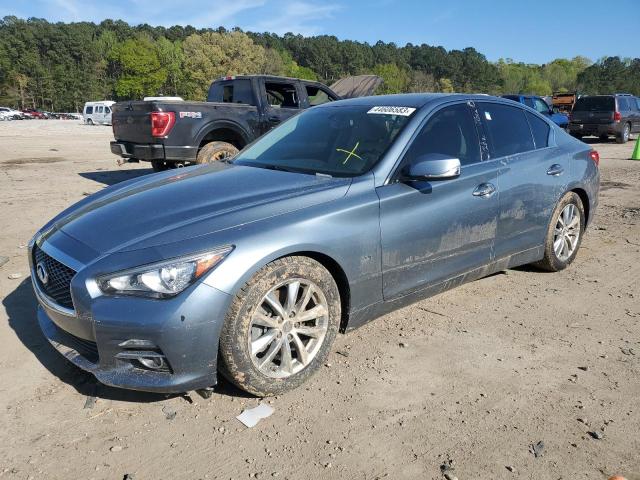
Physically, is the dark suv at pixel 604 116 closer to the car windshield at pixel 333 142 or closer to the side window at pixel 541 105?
the side window at pixel 541 105

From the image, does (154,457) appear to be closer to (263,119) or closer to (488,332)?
(488,332)

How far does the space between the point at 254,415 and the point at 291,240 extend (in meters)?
0.93

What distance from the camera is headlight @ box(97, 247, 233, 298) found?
8.20 ft

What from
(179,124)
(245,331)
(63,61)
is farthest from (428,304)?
(63,61)

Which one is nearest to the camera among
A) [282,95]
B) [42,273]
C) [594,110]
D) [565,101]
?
[42,273]

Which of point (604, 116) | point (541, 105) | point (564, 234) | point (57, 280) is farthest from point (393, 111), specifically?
point (604, 116)

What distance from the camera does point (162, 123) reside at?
8.20m

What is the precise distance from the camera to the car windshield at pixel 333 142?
3508 millimetres

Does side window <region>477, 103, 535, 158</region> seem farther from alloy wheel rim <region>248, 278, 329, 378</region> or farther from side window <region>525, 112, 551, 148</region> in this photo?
alloy wheel rim <region>248, 278, 329, 378</region>

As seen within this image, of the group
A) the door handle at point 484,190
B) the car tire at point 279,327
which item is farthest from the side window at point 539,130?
the car tire at point 279,327

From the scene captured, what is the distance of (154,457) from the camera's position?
2418mm

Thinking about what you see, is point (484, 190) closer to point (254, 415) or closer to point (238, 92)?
point (254, 415)

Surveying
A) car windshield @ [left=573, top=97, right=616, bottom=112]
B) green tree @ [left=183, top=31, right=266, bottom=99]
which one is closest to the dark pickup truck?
car windshield @ [left=573, top=97, right=616, bottom=112]

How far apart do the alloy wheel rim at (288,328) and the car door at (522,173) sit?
69.8 inches
